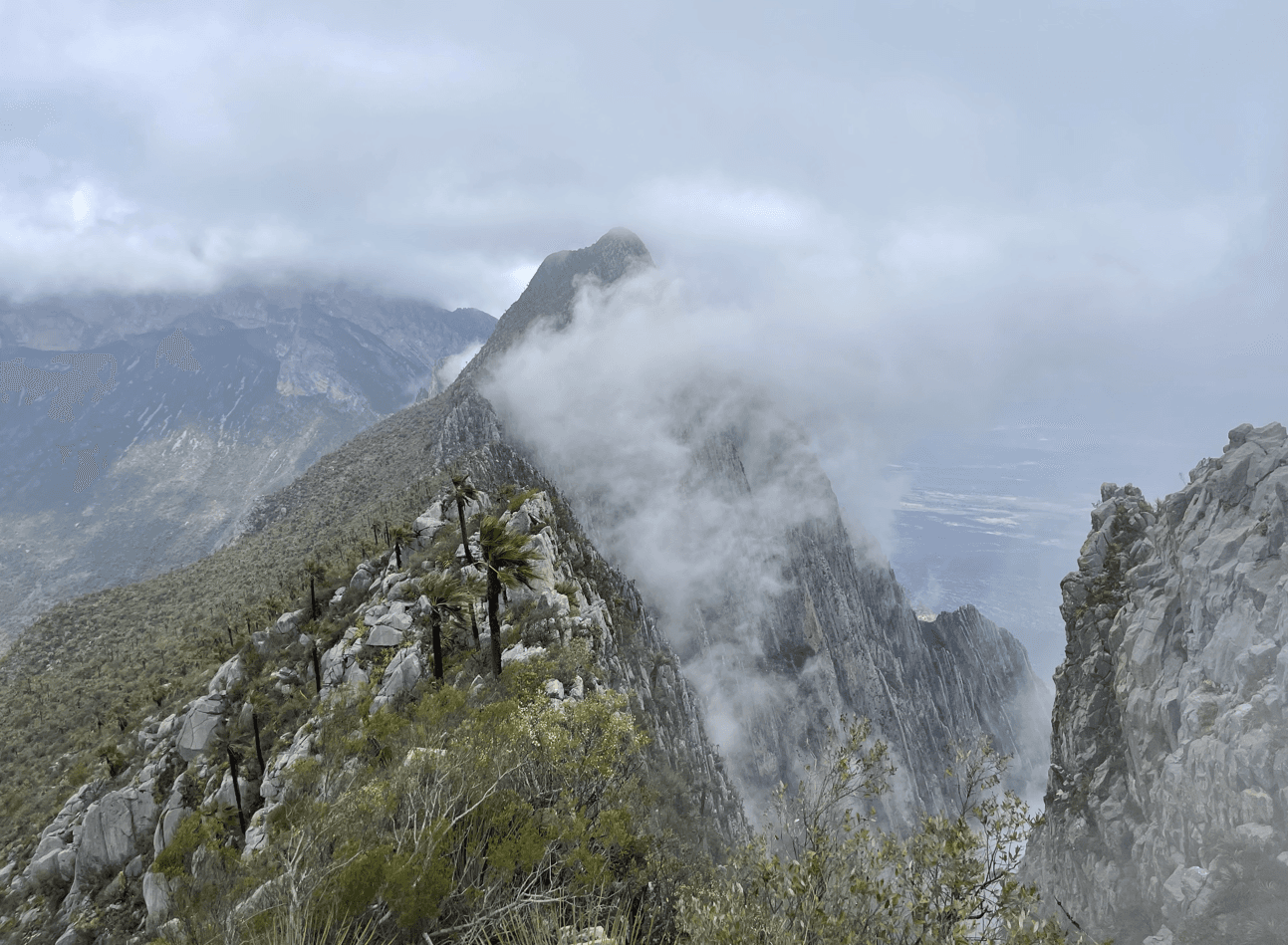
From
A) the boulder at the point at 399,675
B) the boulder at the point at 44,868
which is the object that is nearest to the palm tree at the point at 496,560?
the boulder at the point at 399,675

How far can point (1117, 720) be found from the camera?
53188 mm

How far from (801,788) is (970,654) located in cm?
21424

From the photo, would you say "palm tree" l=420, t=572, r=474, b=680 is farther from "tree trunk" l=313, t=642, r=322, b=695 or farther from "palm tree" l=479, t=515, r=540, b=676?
"tree trunk" l=313, t=642, r=322, b=695

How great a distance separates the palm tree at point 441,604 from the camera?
2777 cm

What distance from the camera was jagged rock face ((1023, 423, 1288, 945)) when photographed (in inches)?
1433

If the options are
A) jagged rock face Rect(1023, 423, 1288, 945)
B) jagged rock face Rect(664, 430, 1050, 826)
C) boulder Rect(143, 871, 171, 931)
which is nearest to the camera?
boulder Rect(143, 871, 171, 931)

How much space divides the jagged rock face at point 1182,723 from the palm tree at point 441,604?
1362 inches

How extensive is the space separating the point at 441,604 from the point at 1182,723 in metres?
56.2

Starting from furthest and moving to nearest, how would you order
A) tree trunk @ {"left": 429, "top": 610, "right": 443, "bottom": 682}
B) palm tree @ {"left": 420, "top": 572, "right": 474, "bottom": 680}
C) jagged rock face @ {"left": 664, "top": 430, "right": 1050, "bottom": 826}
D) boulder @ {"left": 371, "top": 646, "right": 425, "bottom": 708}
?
jagged rock face @ {"left": 664, "top": 430, "right": 1050, "bottom": 826}, boulder @ {"left": 371, "top": 646, "right": 425, "bottom": 708}, palm tree @ {"left": 420, "top": 572, "right": 474, "bottom": 680}, tree trunk @ {"left": 429, "top": 610, "right": 443, "bottom": 682}

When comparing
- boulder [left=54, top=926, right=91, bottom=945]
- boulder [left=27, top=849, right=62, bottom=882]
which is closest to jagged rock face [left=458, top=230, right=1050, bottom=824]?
boulder [left=27, top=849, right=62, bottom=882]

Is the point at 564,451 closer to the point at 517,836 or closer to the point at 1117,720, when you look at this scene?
the point at 1117,720

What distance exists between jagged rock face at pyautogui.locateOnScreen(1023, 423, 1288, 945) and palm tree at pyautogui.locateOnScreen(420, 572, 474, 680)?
113 ft

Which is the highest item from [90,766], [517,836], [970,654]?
[517,836]

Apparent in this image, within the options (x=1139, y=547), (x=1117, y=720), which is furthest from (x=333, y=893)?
(x=1139, y=547)
